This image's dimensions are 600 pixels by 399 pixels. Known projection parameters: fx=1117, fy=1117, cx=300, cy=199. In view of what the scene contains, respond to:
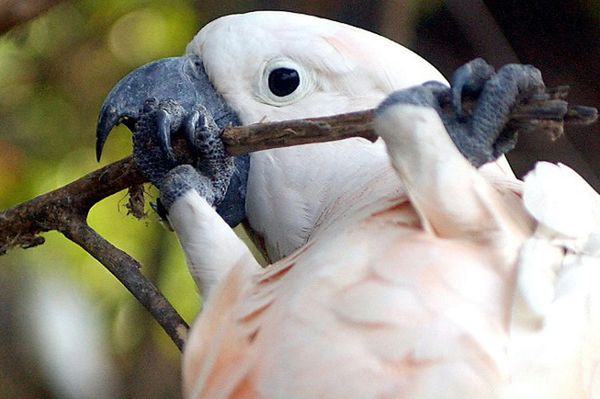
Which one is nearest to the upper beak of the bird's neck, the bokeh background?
the bird's neck

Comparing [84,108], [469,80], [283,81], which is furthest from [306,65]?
[84,108]

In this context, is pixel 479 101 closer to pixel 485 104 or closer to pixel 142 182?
pixel 485 104

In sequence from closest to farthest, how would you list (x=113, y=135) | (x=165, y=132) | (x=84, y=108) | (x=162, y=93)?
(x=165, y=132) < (x=162, y=93) < (x=113, y=135) < (x=84, y=108)

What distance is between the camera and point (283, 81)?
67.7 inches

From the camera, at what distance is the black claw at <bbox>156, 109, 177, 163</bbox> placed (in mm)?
1527

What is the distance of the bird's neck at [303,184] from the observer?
5.42 ft

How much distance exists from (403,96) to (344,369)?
0.32 meters

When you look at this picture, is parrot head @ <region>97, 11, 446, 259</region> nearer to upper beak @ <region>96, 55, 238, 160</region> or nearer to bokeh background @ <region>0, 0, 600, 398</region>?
upper beak @ <region>96, 55, 238, 160</region>

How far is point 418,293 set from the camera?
1265 mm

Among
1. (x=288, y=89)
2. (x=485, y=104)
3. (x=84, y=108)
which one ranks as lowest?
(x=485, y=104)

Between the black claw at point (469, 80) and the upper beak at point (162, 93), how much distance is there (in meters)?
0.45

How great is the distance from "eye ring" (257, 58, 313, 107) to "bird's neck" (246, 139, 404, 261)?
8 cm

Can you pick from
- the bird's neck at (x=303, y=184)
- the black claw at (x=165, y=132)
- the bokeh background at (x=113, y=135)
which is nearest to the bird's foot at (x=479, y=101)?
the bird's neck at (x=303, y=184)

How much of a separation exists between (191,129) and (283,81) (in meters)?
0.21
